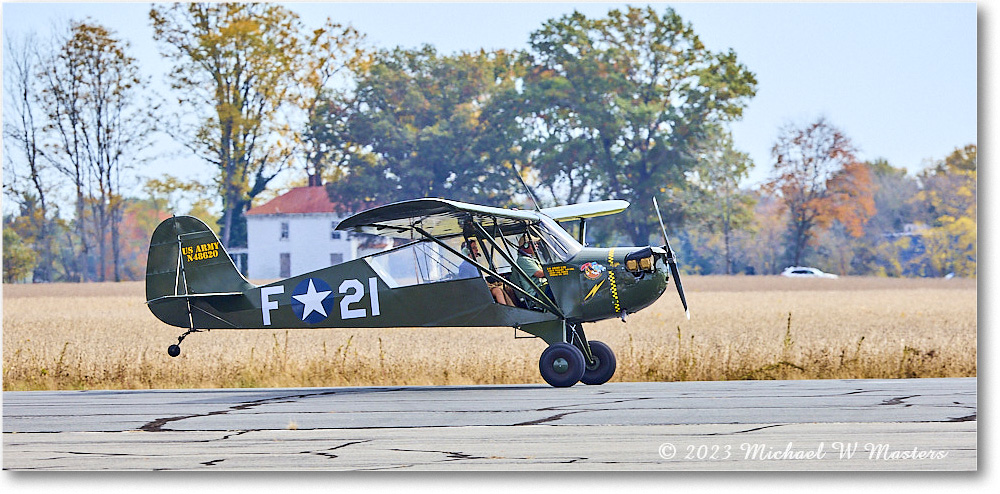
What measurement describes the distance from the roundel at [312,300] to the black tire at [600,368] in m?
3.17

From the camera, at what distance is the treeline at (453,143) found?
40250mm

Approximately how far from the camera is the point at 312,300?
1335 cm

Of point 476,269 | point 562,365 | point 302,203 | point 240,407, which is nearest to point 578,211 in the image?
point 476,269

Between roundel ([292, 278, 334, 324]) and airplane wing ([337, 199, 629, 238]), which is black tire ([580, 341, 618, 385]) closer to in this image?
airplane wing ([337, 199, 629, 238])

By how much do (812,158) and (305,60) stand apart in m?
28.7

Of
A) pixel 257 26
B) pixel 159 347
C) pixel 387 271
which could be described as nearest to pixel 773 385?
pixel 387 271

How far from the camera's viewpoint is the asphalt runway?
8148 millimetres

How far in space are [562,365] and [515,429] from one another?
3.29 m

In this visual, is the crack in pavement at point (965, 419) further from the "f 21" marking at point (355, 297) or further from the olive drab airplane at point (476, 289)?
the "f 21" marking at point (355, 297)

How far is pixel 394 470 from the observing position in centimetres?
780

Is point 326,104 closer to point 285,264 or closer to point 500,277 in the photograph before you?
point 285,264

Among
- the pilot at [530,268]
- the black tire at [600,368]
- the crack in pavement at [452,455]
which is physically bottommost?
the crack in pavement at [452,455]

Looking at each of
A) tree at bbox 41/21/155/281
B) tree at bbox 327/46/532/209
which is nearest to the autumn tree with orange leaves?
tree at bbox 327/46/532/209

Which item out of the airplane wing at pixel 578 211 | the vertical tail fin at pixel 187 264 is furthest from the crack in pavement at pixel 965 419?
the vertical tail fin at pixel 187 264
